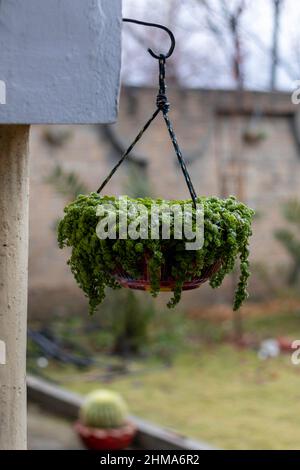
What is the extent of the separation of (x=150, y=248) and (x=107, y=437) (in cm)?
388

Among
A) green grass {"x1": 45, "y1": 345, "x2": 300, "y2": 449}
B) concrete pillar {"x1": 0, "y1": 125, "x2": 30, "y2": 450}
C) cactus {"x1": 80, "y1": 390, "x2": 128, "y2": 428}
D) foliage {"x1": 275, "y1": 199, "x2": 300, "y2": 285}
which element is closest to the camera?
concrete pillar {"x1": 0, "y1": 125, "x2": 30, "y2": 450}

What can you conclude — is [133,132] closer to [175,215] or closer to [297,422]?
[297,422]

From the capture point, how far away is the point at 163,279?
2760mm

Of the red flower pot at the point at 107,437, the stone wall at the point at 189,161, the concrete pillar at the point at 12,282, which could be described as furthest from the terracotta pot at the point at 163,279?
the stone wall at the point at 189,161

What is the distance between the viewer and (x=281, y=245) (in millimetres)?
11859

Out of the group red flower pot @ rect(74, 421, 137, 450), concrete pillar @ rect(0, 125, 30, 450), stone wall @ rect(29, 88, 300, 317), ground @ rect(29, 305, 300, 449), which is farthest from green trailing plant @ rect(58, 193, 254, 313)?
stone wall @ rect(29, 88, 300, 317)

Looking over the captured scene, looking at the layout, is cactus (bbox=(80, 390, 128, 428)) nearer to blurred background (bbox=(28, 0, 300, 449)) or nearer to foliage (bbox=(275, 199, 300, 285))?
blurred background (bbox=(28, 0, 300, 449))

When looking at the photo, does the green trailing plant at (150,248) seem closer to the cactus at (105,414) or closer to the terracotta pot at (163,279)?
the terracotta pot at (163,279)

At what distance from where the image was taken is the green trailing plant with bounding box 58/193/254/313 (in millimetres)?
2680

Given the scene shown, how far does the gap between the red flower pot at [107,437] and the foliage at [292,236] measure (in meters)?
5.37

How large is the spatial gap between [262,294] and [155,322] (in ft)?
8.46

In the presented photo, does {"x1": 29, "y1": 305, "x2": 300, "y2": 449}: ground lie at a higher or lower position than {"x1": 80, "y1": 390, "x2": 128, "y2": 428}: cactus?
higher

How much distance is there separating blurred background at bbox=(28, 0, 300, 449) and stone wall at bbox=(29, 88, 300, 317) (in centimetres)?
2

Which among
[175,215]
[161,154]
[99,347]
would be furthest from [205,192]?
[175,215]
